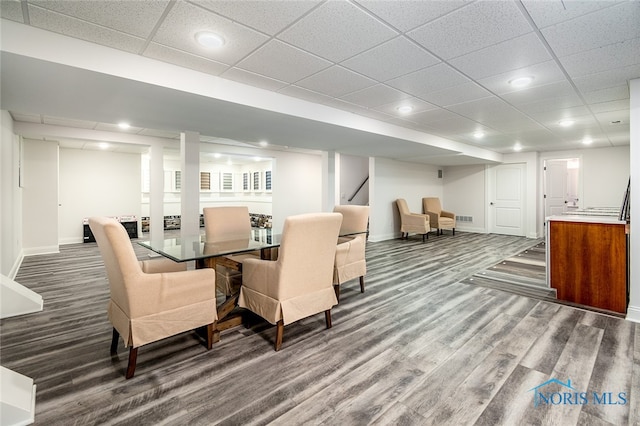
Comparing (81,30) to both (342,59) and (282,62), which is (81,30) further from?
(342,59)

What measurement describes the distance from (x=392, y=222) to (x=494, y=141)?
2980 millimetres

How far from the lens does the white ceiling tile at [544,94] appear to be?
3.10m

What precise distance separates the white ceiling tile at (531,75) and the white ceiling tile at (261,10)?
201 cm

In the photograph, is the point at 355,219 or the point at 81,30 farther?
the point at 355,219

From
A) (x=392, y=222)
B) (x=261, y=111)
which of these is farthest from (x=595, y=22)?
(x=392, y=222)

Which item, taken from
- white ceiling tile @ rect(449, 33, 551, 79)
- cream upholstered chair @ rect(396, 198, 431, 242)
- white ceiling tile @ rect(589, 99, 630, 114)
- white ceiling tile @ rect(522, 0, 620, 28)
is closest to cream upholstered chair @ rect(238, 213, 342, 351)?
white ceiling tile @ rect(449, 33, 551, 79)

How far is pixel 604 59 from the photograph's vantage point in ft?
8.12

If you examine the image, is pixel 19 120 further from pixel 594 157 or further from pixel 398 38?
pixel 594 157

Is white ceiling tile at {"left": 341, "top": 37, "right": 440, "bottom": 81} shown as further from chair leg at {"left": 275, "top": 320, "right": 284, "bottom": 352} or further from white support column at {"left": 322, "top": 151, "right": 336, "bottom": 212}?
white support column at {"left": 322, "top": 151, "right": 336, "bottom": 212}

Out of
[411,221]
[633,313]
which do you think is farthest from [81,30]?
[411,221]

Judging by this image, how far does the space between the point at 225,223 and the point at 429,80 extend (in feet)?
9.23

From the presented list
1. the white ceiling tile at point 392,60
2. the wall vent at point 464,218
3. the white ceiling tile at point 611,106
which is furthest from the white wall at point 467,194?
the white ceiling tile at point 392,60

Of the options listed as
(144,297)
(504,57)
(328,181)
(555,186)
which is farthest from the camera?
(555,186)

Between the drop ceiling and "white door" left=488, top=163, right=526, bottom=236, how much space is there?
414cm
